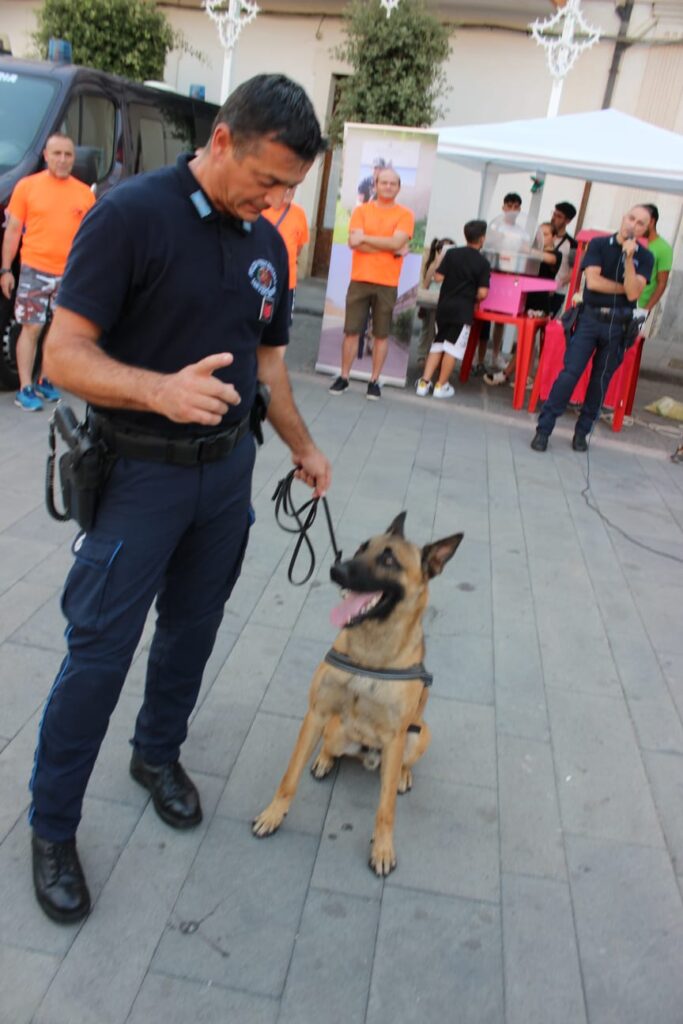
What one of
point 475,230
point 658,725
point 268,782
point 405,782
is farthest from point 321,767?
point 475,230

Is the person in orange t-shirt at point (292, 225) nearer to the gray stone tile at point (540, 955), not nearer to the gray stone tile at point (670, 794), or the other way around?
the gray stone tile at point (670, 794)

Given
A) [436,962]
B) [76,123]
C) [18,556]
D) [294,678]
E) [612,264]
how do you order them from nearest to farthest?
[436,962], [294,678], [18,556], [612,264], [76,123]

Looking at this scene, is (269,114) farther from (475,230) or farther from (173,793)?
(475,230)

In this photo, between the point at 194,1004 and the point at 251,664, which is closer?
the point at 194,1004

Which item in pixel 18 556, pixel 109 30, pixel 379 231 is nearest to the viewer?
pixel 18 556

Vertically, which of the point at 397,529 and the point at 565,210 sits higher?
the point at 565,210

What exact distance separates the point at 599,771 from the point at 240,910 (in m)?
1.52

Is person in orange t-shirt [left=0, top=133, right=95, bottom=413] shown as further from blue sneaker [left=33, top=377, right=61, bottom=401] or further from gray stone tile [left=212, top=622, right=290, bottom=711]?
gray stone tile [left=212, top=622, right=290, bottom=711]

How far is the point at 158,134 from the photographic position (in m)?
Answer: 7.96

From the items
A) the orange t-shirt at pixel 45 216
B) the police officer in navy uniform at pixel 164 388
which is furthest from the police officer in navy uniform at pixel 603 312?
the police officer in navy uniform at pixel 164 388

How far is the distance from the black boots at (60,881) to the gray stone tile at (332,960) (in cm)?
59

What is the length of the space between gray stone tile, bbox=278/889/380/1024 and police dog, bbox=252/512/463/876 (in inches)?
7.5

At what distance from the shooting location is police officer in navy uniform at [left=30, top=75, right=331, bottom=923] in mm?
1786

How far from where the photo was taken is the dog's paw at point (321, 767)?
2875mm
